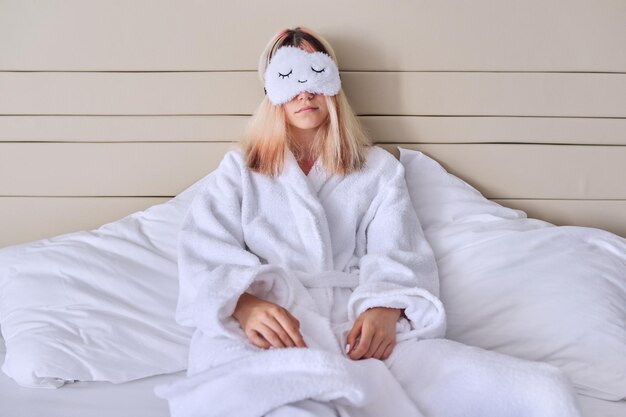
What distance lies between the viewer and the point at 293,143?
1.55 m

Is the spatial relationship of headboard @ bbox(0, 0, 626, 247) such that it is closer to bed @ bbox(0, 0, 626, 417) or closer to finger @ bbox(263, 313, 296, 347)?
bed @ bbox(0, 0, 626, 417)

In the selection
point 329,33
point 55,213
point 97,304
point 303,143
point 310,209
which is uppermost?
point 329,33

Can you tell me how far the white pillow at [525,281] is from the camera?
1.25 metres

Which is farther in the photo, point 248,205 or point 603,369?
point 248,205

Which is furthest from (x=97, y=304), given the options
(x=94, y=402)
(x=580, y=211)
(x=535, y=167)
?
(x=580, y=211)

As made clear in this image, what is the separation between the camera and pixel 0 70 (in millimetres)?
1668

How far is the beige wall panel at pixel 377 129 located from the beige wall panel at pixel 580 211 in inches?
6.8

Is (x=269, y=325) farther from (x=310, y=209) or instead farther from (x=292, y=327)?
(x=310, y=209)

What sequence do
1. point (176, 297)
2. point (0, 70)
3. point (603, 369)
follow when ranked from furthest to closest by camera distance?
point (0, 70)
point (176, 297)
point (603, 369)

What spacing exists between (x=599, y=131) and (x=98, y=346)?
4.65 feet

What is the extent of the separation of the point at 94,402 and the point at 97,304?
0.26 metres

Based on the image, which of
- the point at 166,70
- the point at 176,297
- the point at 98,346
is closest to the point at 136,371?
the point at 98,346

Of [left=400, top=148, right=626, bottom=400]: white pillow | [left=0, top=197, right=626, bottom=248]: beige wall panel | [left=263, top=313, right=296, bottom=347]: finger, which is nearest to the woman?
[left=263, top=313, right=296, bottom=347]: finger

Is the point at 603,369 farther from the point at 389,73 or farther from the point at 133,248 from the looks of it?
the point at 133,248
